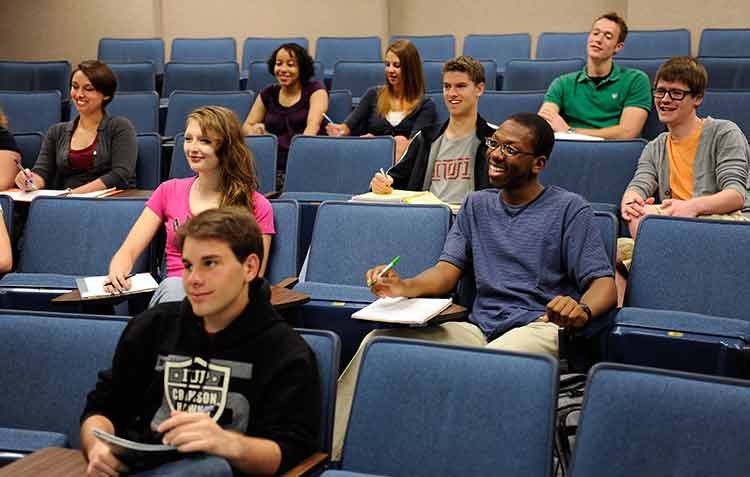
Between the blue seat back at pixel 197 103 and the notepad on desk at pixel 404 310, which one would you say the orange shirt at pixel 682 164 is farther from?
the blue seat back at pixel 197 103

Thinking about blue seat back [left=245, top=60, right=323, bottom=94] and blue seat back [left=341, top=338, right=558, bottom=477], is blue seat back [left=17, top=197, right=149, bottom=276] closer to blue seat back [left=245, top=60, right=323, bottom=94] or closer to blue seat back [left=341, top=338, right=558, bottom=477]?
blue seat back [left=341, top=338, right=558, bottom=477]

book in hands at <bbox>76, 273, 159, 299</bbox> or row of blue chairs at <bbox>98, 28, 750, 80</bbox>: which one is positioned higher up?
row of blue chairs at <bbox>98, 28, 750, 80</bbox>

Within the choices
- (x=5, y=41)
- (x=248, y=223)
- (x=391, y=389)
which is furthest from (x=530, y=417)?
(x=5, y=41)

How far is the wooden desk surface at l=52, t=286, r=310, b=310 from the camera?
2.73 metres

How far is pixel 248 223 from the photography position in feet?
6.75

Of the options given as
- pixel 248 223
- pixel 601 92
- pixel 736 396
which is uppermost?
pixel 601 92

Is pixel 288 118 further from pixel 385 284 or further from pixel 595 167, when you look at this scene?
pixel 385 284

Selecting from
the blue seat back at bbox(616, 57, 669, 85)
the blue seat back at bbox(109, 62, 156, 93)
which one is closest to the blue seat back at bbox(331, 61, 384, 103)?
the blue seat back at bbox(109, 62, 156, 93)

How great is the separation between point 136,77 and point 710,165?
446 centimetres

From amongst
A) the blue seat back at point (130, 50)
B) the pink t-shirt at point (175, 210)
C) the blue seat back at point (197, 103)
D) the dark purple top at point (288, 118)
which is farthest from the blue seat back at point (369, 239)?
the blue seat back at point (130, 50)

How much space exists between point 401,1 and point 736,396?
7342 millimetres

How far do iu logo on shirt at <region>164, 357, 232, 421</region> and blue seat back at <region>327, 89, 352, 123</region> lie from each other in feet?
11.8

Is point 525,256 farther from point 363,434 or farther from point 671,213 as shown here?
point 363,434

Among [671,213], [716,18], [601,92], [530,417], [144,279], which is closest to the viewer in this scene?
[530,417]
